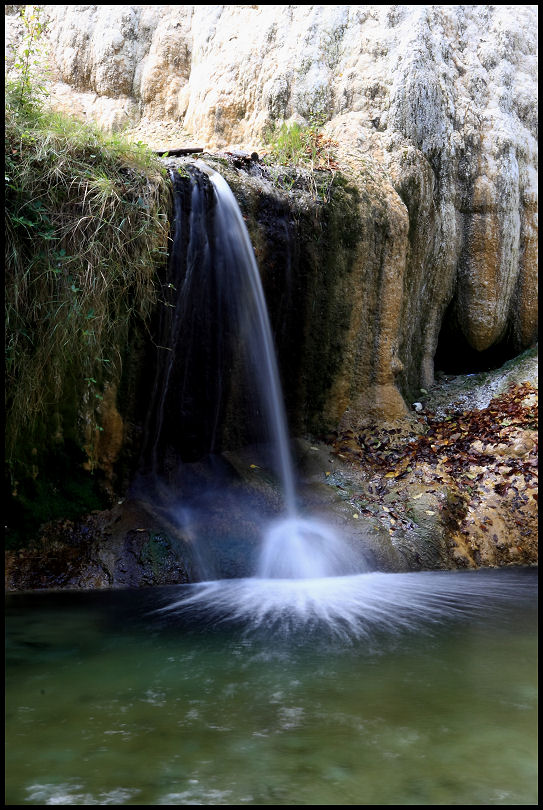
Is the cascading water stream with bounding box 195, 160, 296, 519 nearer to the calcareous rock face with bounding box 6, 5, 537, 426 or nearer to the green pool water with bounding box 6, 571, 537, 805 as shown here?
the calcareous rock face with bounding box 6, 5, 537, 426

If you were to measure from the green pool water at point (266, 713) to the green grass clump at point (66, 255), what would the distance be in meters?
1.65

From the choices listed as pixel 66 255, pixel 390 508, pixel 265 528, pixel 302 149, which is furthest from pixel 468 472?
pixel 66 255

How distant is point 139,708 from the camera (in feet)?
8.13

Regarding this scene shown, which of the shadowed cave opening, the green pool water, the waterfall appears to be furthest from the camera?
the shadowed cave opening

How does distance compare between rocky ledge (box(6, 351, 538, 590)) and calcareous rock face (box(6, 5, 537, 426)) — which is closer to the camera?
rocky ledge (box(6, 351, 538, 590))

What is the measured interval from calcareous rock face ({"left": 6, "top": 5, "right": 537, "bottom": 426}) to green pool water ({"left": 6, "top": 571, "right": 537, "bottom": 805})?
147 inches

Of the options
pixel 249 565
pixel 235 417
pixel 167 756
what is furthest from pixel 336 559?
pixel 167 756

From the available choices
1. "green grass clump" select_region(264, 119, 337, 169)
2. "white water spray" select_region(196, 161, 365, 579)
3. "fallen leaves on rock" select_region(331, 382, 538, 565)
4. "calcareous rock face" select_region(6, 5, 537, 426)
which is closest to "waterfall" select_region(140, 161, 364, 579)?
"white water spray" select_region(196, 161, 365, 579)

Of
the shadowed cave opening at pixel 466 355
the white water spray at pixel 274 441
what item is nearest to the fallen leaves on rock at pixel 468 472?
the white water spray at pixel 274 441

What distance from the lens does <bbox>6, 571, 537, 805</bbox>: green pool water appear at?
1914 mm

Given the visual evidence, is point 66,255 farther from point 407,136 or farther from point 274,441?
point 407,136

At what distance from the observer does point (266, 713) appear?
96.0 inches

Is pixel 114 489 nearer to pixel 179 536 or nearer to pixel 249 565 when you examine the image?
pixel 179 536

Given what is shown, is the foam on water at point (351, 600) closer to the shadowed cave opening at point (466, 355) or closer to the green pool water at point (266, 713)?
the green pool water at point (266, 713)
